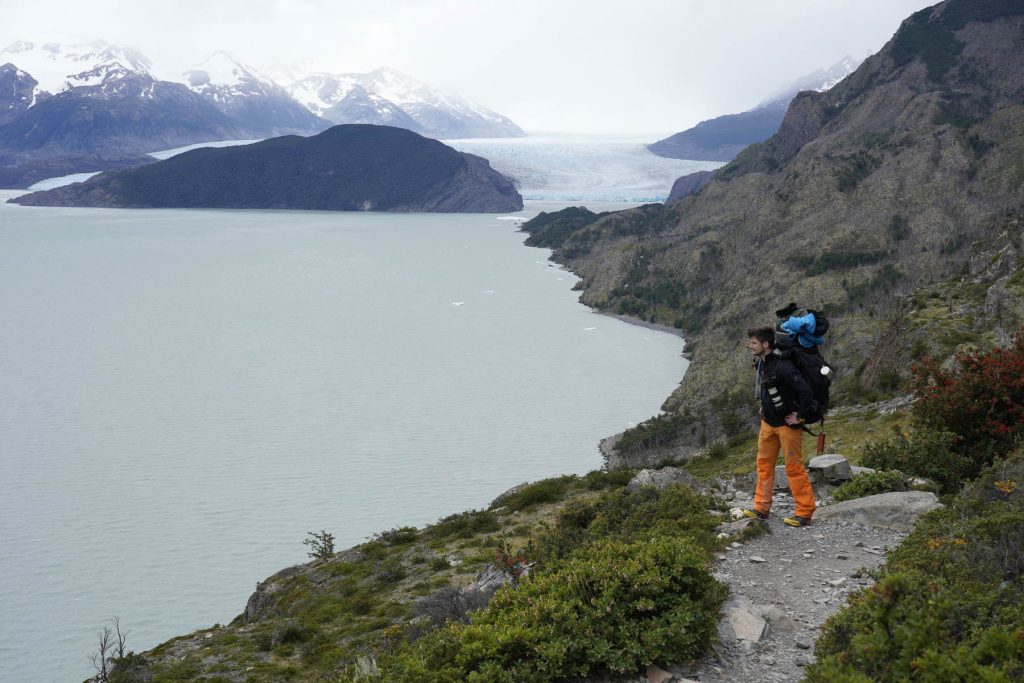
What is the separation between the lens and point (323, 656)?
43.9 feet

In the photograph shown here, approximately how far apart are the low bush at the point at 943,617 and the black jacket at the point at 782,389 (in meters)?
2.48

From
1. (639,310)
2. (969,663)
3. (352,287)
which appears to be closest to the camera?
(969,663)

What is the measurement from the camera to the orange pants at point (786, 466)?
424 inches

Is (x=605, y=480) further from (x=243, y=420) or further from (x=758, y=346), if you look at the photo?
(x=243, y=420)

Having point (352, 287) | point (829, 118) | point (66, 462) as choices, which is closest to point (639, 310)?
point (352, 287)

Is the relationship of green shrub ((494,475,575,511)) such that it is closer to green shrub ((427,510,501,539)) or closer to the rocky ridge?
green shrub ((427,510,501,539))

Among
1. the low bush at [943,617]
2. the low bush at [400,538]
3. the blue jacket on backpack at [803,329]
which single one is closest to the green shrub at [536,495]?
the low bush at [400,538]

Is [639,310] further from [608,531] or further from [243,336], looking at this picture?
[608,531]

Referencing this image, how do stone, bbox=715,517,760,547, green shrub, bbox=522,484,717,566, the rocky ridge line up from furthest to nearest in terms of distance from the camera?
stone, bbox=715,517,760,547 → green shrub, bbox=522,484,717,566 → the rocky ridge

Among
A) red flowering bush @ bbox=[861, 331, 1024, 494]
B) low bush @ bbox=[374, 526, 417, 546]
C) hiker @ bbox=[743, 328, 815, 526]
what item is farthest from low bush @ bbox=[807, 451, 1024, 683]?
low bush @ bbox=[374, 526, 417, 546]

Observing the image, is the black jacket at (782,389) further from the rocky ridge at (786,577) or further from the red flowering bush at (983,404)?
the red flowering bush at (983,404)

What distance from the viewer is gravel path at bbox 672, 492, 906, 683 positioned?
7.66m

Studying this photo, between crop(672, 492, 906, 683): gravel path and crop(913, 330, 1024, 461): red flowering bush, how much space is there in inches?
157

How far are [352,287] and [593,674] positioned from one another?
10042cm
